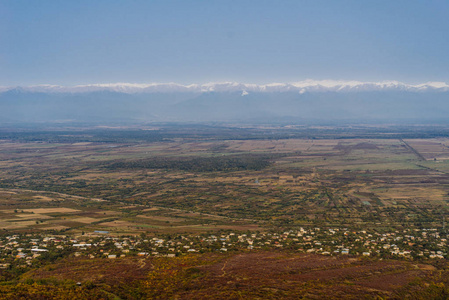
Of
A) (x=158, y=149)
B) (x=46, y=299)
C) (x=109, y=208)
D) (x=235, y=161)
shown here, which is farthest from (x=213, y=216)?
(x=158, y=149)

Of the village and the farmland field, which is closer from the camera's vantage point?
the farmland field

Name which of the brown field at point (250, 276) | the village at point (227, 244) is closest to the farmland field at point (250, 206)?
the brown field at point (250, 276)

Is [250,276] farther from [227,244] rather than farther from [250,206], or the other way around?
[250,206]

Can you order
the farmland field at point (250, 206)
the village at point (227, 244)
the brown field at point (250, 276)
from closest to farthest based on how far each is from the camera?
the brown field at point (250, 276) < the farmland field at point (250, 206) < the village at point (227, 244)

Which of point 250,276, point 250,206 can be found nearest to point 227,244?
point 250,276

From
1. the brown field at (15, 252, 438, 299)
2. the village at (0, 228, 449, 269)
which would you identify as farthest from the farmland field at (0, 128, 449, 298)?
the village at (0, 228, 449, 269)

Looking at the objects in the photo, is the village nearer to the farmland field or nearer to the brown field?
the farmland field

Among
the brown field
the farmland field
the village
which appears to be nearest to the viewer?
the brown field

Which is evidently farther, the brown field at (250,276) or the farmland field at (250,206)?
the farmland field at (250,206)

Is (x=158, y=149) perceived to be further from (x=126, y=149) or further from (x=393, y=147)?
(x=393, y=147)

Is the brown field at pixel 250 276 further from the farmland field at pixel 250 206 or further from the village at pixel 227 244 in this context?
the village at pixel 227 244
